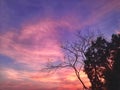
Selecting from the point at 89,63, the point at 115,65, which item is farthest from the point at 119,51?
the point at 89,63

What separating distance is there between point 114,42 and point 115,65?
6.38 meters

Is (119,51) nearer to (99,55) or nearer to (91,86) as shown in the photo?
(99,55)

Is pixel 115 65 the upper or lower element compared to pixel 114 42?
lower

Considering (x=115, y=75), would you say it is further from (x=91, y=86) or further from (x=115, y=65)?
(x=91, y=86)

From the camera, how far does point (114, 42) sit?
53.9 meters

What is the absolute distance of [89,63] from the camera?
53875 mm

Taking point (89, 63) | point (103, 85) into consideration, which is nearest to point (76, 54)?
point (89, 63)

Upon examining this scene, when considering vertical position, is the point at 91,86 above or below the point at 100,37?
below

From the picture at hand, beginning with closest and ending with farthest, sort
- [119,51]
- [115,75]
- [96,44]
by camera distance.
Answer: [115,75], [119,51], [96,44]

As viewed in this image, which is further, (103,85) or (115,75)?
(103,85)

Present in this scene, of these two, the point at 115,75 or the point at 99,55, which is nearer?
the point at 115,75

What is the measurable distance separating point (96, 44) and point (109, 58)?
157 inches

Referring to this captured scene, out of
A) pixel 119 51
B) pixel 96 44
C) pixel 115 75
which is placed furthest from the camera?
pixel 96 44

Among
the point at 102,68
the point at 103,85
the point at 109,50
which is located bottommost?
the point at 103,85
